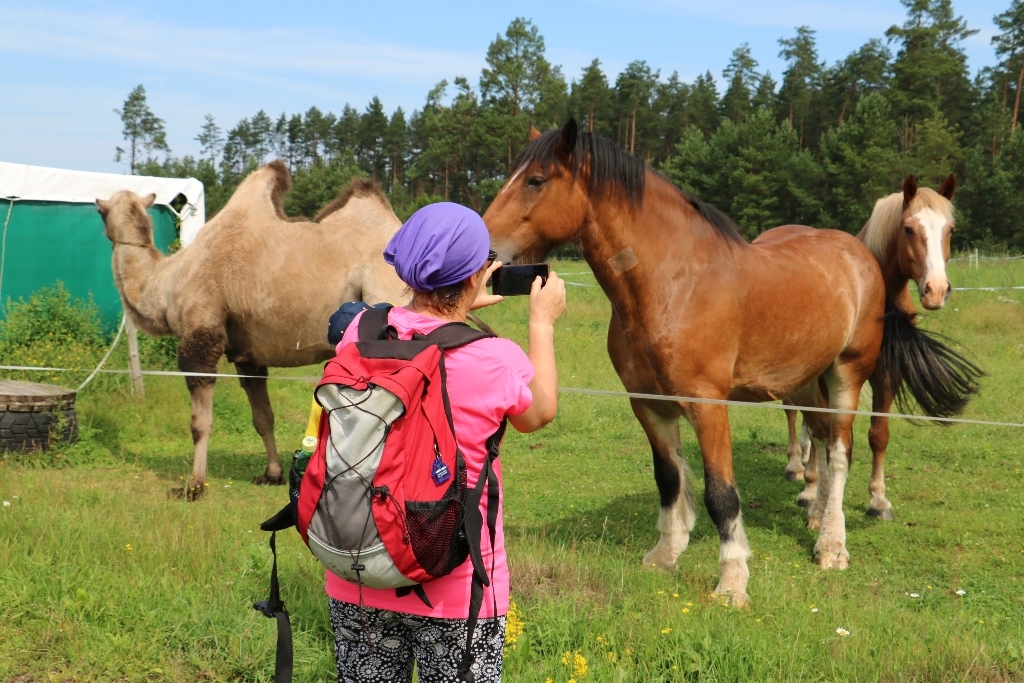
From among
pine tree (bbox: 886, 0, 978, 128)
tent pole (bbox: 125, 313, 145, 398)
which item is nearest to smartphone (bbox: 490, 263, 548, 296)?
tent pole (bbox: 125, 313, 145, 398)

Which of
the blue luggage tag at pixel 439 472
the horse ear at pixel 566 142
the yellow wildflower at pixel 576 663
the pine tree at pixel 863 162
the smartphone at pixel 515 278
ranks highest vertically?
the pine tree at pixel 863 162

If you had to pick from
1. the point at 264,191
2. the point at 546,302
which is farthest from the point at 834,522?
the point at 264,191

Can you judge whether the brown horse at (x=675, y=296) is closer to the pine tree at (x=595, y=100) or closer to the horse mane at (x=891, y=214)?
the horse mane at (x=891, y=214)

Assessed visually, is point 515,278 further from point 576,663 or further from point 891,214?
point 891,214

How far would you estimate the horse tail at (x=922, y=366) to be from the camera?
6.30 m

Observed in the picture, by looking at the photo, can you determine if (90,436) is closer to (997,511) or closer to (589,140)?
(589,140)

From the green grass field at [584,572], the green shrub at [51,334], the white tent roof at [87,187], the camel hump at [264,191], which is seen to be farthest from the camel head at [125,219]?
the white tent roof at [87,187]

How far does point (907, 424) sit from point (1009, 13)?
60.4 metres

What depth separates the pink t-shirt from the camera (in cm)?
197

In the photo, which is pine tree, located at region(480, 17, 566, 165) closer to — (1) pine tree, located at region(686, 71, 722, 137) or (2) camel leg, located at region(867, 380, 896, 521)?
(1) pine tree, located at region(686, 71, 722, 137)

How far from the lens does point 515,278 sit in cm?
263

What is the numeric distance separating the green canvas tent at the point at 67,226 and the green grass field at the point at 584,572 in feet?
8.89

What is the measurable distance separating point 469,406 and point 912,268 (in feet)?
17.4

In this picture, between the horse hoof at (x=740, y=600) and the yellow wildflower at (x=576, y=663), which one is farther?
the horse hoof at (x=740, y=600)
